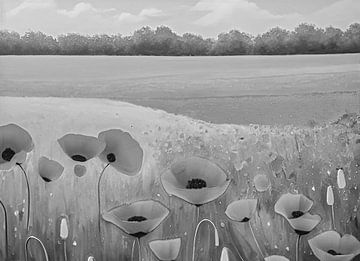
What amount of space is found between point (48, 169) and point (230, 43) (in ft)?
2.24

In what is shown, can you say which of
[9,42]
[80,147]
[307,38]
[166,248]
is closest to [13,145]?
[80,147]

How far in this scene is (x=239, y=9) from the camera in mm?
1784

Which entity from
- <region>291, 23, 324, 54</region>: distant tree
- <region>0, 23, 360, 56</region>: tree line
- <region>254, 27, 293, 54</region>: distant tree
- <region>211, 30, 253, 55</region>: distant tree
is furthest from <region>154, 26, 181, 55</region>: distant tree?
<region>291, 23, 324, 54</region>: distant tree

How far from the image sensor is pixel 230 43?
1793mm

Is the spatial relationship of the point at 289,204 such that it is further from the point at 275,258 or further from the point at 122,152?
the point at 122,152

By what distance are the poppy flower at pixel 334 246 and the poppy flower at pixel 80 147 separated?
0.74 meters

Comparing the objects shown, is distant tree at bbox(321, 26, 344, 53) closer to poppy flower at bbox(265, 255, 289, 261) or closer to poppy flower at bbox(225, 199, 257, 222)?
poppy flower at bbox(225, 199, 257, 222)

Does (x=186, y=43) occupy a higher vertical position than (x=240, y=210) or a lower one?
higher

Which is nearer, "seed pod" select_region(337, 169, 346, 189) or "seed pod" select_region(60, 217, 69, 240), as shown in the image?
"seed pod" select_region(60, 217, 69, 240)

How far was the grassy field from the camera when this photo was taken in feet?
5.72

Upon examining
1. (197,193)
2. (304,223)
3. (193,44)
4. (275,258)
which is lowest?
(275,258)

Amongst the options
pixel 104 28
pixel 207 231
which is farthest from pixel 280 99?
pixel 104 28

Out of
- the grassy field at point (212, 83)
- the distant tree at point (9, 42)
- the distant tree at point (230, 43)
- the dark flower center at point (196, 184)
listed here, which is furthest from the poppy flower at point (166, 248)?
the distant tree at point (9, 42)

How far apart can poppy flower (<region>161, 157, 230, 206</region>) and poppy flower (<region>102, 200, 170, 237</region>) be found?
0.07 metres
